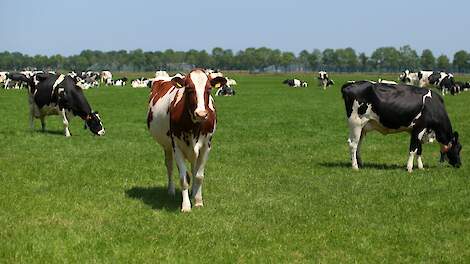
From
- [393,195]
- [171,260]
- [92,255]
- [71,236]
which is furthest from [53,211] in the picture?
[393,195]

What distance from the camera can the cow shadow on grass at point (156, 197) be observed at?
10.7 meters

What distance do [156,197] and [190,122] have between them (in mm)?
2262

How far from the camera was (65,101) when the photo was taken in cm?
2161

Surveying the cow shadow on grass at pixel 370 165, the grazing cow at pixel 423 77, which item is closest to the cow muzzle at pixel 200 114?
the cow shadow on grass at pixel 370 165

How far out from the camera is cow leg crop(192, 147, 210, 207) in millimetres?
10383

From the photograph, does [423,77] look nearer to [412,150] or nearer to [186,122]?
[412,150]

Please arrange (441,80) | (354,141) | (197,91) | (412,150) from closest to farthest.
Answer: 1. (197,91)
2. (412,150)
3. (354,141)
4. (441,80)

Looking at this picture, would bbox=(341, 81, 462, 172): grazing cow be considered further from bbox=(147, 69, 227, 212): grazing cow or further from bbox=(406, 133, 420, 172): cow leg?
bbox=(147, 69, 227, 212): grazing cow

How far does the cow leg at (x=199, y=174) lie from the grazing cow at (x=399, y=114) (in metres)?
5.78

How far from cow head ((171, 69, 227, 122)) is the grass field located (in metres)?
1.75

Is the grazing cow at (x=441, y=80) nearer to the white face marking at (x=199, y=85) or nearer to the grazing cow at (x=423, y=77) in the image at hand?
the grazing cow at (x=423, y=77)

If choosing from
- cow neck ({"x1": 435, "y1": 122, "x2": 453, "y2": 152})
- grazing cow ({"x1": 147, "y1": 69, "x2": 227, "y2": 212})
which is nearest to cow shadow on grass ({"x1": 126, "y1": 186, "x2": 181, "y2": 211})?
grazing cow ({"x1": 147, "y1": 69, "x2": 227, "y2": 212})

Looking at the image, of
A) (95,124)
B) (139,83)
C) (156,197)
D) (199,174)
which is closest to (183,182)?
(199,174)

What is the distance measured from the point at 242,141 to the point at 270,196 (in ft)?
30.2
